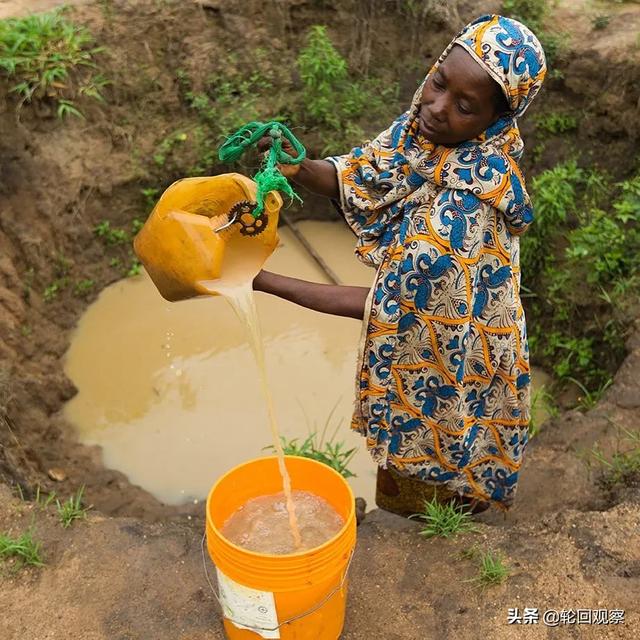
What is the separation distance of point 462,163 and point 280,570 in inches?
40.6

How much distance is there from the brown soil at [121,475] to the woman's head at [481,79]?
1.29 m

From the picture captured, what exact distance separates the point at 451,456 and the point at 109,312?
8.08 feet

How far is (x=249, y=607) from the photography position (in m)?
1.74

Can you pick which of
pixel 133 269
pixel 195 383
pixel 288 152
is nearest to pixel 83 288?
pixel 133 269

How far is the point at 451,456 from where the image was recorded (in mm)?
2213

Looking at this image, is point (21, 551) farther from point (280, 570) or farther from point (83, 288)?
point (83, 288)

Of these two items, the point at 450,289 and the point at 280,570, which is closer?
the point at 280,570

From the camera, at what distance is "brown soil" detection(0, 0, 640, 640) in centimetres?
213

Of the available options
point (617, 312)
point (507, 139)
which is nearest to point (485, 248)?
point (507, 139)

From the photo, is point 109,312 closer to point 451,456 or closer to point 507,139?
point 451,456

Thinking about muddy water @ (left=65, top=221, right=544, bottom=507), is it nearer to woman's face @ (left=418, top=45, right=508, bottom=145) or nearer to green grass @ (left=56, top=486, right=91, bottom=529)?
green grass @ (left=56, top=486, right=91, bottom=529)

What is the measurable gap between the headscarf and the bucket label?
0.90 metres

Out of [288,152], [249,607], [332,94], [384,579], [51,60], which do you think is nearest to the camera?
[249,607]

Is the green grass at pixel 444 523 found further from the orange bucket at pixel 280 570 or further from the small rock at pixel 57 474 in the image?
the small rock at pixel 57 474
